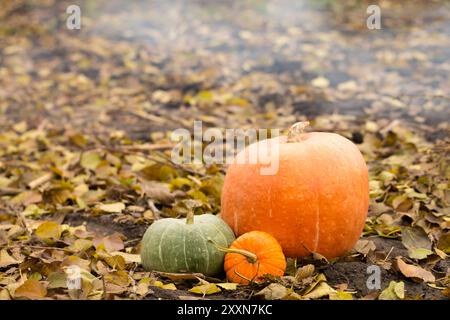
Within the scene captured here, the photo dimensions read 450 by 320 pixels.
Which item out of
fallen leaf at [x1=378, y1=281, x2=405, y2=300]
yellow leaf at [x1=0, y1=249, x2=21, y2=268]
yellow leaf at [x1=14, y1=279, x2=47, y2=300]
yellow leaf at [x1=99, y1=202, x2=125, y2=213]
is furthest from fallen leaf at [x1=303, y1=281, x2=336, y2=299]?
yellow leaf at [x1=99, y1=202, x2=125, y2=213]

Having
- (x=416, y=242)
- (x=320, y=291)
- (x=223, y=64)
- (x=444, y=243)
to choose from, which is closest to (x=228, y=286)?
(x=320, y=291)

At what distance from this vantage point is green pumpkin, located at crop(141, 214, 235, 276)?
3.03 m

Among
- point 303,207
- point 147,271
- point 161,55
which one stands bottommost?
point 147,271

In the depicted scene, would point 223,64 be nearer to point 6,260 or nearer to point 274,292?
point 6,260

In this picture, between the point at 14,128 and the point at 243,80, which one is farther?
the point at 243,80

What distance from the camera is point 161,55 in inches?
323

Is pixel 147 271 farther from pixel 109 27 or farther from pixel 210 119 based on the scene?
pixel 109 27

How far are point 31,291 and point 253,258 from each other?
0.87 meters

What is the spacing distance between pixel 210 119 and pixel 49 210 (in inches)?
88.4

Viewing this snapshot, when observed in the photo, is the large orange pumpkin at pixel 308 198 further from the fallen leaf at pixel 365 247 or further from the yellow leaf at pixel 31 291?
the yellow leaf at pixel 31 291

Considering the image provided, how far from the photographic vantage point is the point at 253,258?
2.93 metres
